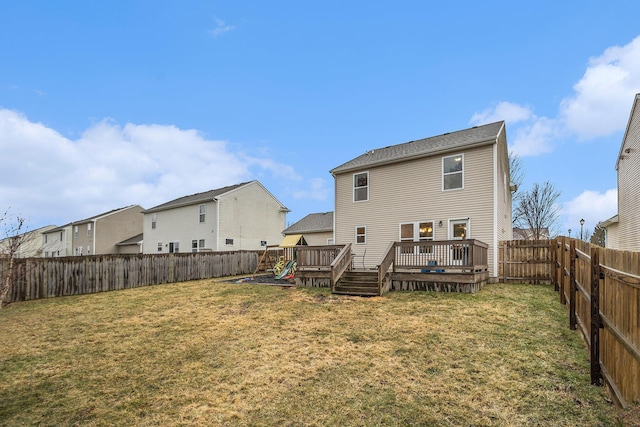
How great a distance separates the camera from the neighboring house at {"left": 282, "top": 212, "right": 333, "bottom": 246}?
24.4 metres

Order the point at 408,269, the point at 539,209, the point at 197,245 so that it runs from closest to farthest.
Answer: the point at 408,269, the point at 197,245, the point at 539,209

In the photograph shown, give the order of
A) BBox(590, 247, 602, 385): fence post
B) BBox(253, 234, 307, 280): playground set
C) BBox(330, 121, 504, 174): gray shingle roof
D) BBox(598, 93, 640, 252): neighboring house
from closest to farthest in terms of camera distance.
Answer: BBox(590, 247, 602, 385): fence post < BBox(330, 121, 504, 174): gray shingle roof < BBox(598, 93, 640, 252): neighboring house < BBox(253, 234, 307, 280): playground set

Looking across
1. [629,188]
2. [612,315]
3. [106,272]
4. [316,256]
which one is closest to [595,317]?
[612,315]

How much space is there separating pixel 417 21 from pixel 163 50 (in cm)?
1395

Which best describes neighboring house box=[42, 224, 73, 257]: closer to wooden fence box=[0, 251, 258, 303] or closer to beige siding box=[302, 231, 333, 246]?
wooden fence box=[0, 251, 258, 303]

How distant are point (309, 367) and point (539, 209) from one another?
31.9 m

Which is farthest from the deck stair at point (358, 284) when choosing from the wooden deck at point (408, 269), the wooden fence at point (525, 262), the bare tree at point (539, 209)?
the bare tree at point (539, 209)

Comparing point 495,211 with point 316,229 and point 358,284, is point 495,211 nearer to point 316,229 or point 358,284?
point 358,284

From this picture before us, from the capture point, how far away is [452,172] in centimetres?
1357

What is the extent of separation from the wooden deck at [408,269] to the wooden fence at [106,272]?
7.85 meters

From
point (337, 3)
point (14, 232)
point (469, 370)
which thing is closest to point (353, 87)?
point (337, 3)

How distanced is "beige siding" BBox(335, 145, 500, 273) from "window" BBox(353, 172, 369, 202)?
0.66 feet

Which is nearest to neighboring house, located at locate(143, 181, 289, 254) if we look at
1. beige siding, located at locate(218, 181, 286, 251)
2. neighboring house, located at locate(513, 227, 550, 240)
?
beige siding, located at locate(218, 181, 286, 251)

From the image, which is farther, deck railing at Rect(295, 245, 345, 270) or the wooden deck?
deck railing at Rect(295, 245, 345, 270)
